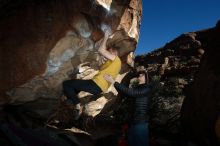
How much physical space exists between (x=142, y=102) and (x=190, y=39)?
2758 cm

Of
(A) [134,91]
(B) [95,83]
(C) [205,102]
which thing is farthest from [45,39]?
(C) [205,102]

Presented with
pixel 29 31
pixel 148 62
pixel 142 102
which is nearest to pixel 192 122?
pixel 142 102

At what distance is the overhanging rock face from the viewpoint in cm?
920

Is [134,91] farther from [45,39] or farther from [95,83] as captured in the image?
[45,39]

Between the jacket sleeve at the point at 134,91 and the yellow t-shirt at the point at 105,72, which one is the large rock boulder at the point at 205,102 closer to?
the jacket sleeve at the point at 134,91

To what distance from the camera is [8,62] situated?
30.1 feet

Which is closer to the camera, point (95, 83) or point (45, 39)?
point (95, 83)

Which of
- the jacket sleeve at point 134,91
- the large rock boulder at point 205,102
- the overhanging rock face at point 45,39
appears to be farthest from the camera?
the overhanging rock face at point 45,39

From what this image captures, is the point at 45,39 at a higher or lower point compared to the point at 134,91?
higher

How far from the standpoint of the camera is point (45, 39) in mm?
9398

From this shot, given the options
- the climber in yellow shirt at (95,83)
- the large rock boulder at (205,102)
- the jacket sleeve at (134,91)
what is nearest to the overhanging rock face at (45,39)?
the climber in yellow shirt at (95,83)

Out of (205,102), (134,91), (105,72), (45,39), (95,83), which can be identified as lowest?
(205,102)

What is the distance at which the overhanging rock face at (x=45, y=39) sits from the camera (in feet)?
30.2

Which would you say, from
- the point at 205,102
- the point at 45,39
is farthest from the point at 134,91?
the point at 45,39
